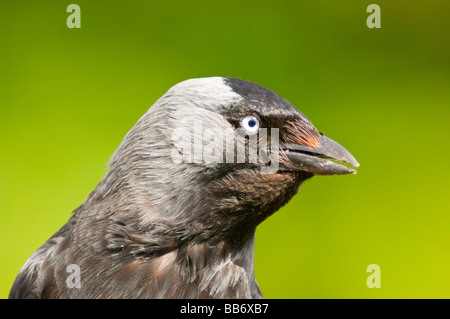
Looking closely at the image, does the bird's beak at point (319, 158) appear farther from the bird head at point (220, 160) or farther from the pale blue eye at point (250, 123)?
the pale blue eye at point (250, 123)

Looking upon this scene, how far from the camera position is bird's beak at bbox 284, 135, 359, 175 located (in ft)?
6.99

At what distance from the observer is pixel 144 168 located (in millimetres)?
2141

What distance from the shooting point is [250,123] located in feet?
6.89

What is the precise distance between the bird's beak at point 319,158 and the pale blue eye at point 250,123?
0.14 meters

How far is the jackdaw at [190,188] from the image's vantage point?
2092 mm

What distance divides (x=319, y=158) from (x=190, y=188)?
1.52ft

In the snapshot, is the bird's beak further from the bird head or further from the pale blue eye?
the pale blue eye

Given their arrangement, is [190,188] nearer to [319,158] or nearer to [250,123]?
[250,123]

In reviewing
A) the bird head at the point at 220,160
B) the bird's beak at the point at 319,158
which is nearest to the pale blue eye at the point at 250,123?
the bird head at the point at 220,160

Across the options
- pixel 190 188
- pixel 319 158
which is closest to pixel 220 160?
pixel 190 188

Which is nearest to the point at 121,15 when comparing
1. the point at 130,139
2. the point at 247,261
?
the point at 130,139

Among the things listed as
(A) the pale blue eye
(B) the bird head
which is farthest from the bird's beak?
(A) the pale blue eye

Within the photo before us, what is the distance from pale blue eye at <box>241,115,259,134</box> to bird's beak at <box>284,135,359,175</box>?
0.14 meters
